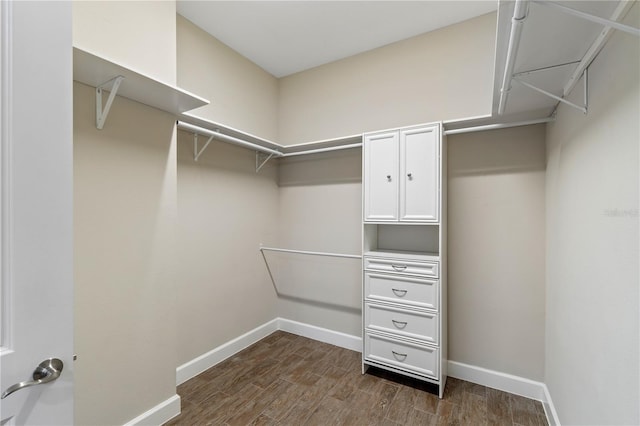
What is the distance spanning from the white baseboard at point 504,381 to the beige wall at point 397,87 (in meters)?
2.06

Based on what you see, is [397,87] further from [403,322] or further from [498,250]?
[403,322]

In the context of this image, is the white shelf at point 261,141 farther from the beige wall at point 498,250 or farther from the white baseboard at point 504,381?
the white baseboard at point 504,381

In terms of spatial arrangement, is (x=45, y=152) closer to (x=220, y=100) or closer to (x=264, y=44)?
(x=220, y=100)

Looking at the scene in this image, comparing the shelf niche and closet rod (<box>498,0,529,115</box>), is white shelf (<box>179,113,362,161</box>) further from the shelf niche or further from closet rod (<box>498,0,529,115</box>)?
closet rod (<box>498,0,529,115</box>)

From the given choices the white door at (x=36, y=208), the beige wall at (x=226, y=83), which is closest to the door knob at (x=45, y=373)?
the white door at (x=36, y=208)

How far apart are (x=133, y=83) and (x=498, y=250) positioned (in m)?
2.68

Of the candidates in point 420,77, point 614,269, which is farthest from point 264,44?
point 614,269

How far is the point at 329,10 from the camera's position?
7.33ft

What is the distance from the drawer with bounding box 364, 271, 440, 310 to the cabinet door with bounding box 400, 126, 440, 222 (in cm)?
48

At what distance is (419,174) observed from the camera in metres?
2.20

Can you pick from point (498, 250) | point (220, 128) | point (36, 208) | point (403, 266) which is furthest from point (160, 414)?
point (498, 250)

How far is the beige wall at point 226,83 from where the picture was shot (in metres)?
2.37

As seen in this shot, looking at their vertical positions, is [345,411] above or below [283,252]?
below

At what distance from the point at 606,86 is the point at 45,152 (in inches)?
79.5
